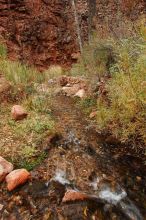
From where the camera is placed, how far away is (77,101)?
7145 mm

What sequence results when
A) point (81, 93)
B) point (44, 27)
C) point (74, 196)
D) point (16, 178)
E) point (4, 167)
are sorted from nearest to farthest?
point (74, 196) → point (16, 178) → point (4, 167) → point (81, 93) → point (44, 27)

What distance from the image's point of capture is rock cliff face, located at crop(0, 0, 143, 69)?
1314 centimetres

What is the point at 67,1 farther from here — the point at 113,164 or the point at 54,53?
the point at 113,164

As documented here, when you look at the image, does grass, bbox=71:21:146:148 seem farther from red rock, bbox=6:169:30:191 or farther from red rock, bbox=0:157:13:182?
red rock, bbox=0:157:13:182

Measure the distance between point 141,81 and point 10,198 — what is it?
2.37m

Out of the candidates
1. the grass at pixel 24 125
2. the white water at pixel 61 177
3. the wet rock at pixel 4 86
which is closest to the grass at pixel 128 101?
the grass at pixel 24 125

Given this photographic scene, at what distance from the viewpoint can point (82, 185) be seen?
3678mm

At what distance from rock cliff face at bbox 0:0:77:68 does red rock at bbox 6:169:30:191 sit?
956 centimetres

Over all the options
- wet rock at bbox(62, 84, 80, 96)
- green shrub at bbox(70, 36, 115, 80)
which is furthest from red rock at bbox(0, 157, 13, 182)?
wet rock at bbox(62, 84, 80, 96)

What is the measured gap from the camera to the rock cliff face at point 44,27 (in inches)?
517

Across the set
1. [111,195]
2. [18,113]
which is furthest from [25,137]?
[111,195]

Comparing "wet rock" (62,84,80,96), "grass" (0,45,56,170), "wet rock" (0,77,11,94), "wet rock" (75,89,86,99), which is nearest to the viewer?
"grass" (0,45,56,170)

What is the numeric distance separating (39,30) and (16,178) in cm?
1090

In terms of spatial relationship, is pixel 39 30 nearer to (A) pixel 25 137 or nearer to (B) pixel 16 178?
(A) pixel 25 137
